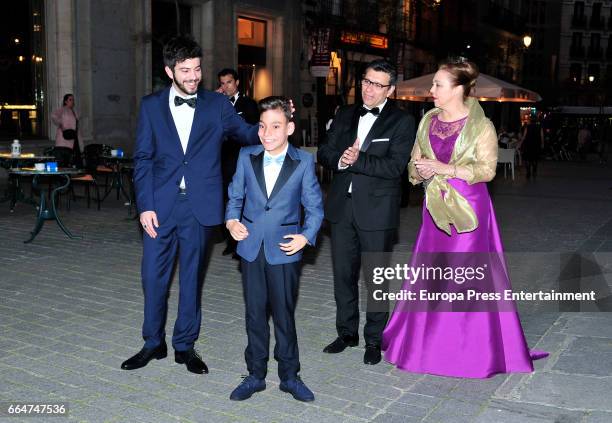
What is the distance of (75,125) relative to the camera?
13922 millimetres

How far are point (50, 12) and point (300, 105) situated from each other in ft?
31.0

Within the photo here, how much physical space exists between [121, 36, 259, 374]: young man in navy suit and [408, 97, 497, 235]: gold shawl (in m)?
1.27

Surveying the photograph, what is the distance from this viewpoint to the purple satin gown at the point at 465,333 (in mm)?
4566

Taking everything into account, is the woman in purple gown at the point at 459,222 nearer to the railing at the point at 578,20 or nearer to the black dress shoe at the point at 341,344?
the black dress shoe at the point at 341,344

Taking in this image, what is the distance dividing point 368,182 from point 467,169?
0.68 metres

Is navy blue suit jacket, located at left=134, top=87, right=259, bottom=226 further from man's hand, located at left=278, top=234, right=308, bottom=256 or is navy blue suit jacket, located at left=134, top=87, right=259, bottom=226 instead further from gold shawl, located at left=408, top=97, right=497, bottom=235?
gold shawl, located at left=408, top=97, right=497, bottom=235

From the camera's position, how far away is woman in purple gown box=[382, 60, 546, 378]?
4496 millimetres

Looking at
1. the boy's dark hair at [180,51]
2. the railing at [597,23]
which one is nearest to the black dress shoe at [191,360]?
the boy's dark hair at [180,51]

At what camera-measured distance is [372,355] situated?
4812 mm

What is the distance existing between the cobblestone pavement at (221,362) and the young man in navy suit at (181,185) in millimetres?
376

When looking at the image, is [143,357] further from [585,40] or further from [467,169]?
[585,40]

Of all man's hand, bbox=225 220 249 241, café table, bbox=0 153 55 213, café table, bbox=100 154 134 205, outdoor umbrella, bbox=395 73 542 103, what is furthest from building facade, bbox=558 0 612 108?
man's hand, bbox=225 220 249 241

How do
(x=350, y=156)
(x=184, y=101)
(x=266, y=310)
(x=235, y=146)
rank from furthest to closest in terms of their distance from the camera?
(x=235, y=146) < (x=184, y=101) < (x=350, y=156) < (x=266, y=310)

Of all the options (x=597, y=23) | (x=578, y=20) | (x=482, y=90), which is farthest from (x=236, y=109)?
(x=597, y=23)
